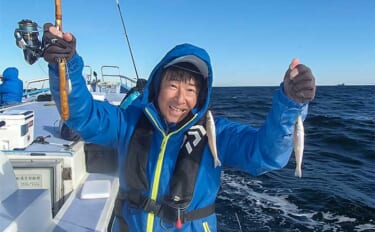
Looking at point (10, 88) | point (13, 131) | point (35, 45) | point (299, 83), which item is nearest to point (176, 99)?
point (299, 83)

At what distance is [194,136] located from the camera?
2271mm

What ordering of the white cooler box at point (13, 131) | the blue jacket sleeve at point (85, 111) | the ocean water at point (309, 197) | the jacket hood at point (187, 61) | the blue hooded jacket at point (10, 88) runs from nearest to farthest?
the blue jacket sleeve at point (85, 111), the jacket hood at point (187, 61), the white cooler box at point (13, 131), the ocean water at point (309, 197), the blue hooded jacket at point (10, 88)

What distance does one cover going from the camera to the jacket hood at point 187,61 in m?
2.25

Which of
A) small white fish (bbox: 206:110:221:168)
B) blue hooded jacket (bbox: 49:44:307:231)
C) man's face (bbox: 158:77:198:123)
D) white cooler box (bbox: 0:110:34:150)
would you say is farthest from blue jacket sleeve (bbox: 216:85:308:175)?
white cooler box (bbox: 0:110:34:150)

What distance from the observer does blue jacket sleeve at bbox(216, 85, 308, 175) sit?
1.86m

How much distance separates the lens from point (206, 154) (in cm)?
228

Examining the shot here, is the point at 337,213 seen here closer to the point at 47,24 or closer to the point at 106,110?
the point at 106,110

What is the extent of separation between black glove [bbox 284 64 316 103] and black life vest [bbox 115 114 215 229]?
2.26ft

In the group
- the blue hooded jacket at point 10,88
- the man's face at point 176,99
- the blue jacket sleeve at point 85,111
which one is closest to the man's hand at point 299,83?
the man's face at point 176,99

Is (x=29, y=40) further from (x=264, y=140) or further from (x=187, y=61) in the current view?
(x=264, y=140)

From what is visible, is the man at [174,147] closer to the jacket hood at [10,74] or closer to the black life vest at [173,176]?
the black life vest at [173,176]

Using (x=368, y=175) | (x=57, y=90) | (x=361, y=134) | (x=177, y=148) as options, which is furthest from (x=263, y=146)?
(x=361, y=134)

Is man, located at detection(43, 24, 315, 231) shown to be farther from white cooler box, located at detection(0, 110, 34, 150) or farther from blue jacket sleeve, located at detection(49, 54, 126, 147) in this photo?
white cooler box, located at detection(0, 110, 34, 150)

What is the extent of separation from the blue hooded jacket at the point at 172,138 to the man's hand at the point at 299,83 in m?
0.07
